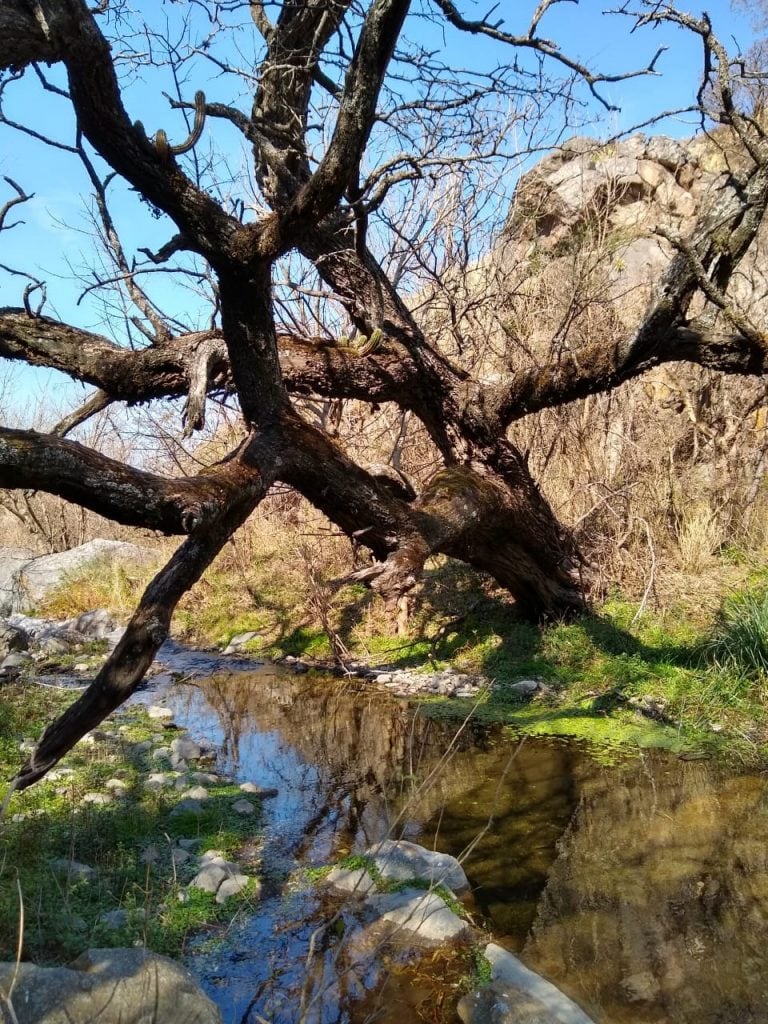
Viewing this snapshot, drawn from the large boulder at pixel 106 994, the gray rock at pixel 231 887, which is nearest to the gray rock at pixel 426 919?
the gray rock at pixel 231 887

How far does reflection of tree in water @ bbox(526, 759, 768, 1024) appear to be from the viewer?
3.33 metres

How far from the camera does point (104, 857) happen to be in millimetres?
4266

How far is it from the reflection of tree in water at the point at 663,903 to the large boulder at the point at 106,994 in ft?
5.15

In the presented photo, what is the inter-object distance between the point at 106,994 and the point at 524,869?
243cm

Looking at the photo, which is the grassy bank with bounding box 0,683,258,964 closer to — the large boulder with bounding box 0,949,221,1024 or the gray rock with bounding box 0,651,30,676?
the large boulder with bounding box 0,949,221,1024

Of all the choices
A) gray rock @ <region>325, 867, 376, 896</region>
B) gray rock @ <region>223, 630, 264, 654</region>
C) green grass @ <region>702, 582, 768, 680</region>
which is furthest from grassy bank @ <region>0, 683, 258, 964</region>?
green grass @ <region>702, 582, 768, 680</region>

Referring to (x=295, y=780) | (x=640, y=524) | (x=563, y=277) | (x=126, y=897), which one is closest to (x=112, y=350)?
(x=295, y=780)

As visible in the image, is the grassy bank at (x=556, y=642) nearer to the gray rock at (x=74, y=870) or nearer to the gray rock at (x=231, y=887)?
the gray rock at (x=231, y=887)

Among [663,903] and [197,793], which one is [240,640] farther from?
[663,903]

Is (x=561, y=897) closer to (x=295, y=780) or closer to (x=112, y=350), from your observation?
(x=295, y=780)

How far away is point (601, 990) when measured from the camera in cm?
338

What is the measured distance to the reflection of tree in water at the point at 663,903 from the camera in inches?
131

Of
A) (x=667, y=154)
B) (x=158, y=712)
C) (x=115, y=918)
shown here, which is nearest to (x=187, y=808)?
(x=115, y=918)

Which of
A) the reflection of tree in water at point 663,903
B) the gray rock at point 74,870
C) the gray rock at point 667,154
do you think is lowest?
the reflection of tree in water at point 663,903
